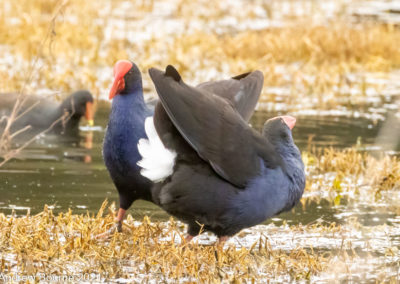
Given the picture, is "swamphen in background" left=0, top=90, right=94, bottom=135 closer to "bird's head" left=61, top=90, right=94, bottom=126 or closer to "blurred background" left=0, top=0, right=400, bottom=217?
"bird's head" left=61, top=90, right=94, bottom=126

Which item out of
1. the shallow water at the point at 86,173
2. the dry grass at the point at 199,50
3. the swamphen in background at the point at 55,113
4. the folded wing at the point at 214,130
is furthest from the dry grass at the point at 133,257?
the dry grass at the point at 199,50

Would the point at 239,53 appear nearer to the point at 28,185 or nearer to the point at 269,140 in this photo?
the point at 28,185

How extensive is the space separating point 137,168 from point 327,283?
1.40 m

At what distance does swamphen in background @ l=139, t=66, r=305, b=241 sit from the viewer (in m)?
5.39

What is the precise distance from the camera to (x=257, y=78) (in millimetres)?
6656

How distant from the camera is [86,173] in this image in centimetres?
829

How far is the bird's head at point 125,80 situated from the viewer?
239 inches

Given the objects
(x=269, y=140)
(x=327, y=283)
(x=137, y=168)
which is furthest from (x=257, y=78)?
(x=327, y=283)

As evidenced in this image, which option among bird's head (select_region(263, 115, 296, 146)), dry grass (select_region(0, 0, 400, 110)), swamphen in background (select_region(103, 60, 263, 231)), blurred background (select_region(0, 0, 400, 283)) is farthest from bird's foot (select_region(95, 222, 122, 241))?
dry grass (select_region(0, 0, 400, 110))

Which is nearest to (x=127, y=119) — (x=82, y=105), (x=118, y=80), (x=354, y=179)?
(x=118, y=80)

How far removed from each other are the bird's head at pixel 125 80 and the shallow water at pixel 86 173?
985 millimetres

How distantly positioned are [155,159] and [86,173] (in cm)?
295

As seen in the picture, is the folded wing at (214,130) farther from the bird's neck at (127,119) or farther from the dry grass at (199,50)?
the dry grass at (199,50)

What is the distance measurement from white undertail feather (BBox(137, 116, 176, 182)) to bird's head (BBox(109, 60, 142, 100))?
61 cm
